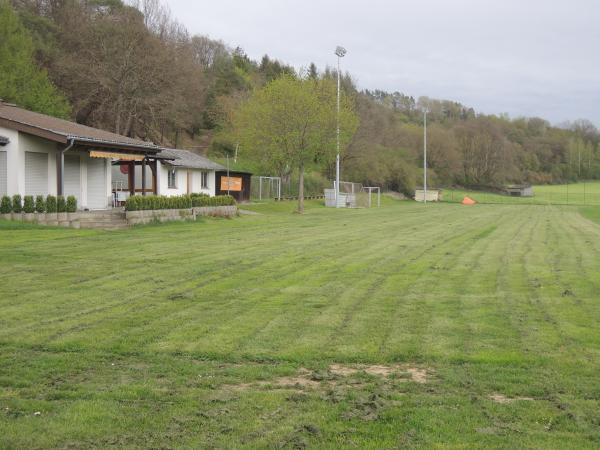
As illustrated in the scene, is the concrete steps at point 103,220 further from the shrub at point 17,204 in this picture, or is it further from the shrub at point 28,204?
the shrub at point 17,204

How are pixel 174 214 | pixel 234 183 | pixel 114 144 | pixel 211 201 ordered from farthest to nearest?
pixel 234 183, pixel 211 201, pixel 174 214, pixel 114 144

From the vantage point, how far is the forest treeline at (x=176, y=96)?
151 ft

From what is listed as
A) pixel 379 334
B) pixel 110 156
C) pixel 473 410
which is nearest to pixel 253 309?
pixel 379 334

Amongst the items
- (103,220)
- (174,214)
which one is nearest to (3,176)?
(103,220)

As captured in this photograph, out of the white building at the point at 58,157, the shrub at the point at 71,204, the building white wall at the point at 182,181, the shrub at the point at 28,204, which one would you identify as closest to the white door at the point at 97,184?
the white building at the point at 58,157

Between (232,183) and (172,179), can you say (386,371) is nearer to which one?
(172,179)

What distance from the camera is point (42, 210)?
21.9 m

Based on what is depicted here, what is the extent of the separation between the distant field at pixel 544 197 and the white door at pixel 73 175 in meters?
54.6

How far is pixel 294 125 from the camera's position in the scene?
4162 centimetres

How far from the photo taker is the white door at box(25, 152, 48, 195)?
23.9 meters

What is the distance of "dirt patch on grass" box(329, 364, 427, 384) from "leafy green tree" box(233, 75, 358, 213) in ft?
113

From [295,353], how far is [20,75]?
1413 inches

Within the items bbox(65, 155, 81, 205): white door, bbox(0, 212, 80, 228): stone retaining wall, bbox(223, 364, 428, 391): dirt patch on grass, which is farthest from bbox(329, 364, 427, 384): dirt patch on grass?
bbox(65, 155, 81, 205): white door

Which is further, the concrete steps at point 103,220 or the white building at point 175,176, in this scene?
the white building at point 175,176
